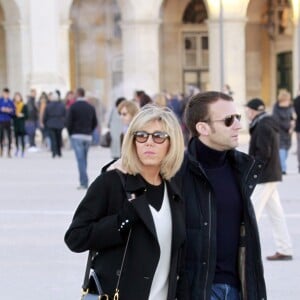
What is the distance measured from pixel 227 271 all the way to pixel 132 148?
75cm

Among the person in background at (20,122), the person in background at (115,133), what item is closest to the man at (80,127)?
the person in background at (115,133)

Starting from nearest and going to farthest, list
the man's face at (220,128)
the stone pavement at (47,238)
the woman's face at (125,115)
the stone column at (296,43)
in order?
1. the man's face at (220,128)
2. the stone pavement at (47,238)
3. the woman's face at (125,115)
4. the stone column at (296,43)

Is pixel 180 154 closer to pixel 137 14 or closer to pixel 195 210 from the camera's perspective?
pixel 195 210

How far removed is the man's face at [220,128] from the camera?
171 inches

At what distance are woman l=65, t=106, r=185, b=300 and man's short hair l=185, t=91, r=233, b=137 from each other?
1.37ft

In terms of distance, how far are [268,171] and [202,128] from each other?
444 centimetres

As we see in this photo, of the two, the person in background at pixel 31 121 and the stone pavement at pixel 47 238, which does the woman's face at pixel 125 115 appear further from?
the person in background at pixel 31 121

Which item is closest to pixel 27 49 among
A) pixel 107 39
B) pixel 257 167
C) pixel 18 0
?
pixel 18 0

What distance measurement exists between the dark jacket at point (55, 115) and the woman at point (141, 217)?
18.0 metres

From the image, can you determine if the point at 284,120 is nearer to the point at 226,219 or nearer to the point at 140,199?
the point at 226,219

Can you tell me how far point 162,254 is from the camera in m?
3.86

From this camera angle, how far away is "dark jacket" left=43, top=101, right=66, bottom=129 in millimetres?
21969

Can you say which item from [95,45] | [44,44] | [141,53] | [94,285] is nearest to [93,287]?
[94,285]

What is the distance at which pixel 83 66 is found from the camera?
34.7m
